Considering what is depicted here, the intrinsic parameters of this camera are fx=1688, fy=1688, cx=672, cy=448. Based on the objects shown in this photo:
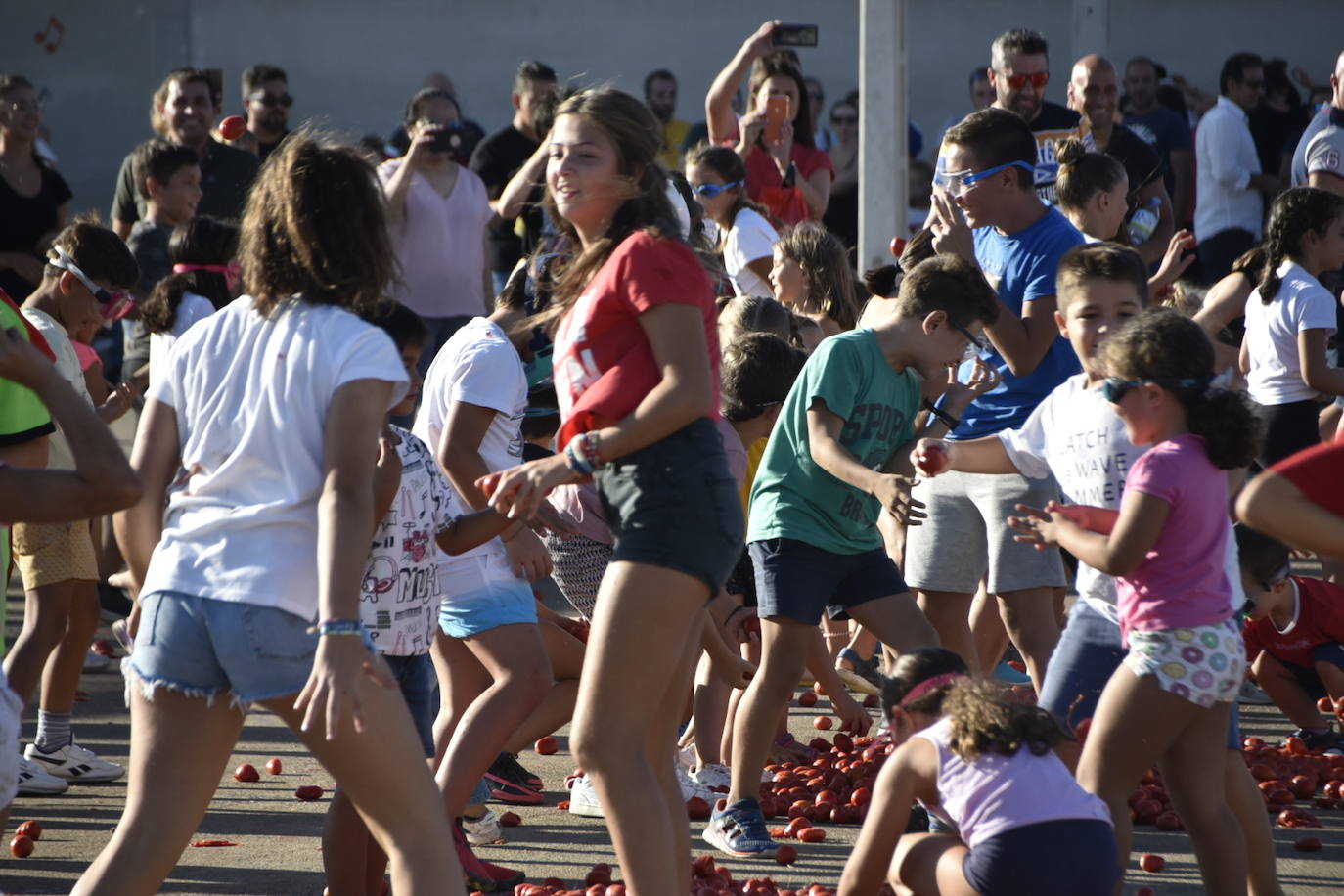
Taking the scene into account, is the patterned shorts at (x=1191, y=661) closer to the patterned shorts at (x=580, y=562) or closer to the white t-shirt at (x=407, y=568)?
the white t-shirt at (x=407, y=568)

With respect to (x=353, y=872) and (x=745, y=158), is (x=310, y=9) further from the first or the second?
(x=353, y=872)

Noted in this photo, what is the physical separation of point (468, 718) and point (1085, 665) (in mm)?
1625

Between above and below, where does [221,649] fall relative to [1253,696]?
above

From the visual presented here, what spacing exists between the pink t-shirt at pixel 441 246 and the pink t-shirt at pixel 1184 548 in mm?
6161

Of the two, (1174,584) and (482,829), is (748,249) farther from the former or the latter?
(1174,584)

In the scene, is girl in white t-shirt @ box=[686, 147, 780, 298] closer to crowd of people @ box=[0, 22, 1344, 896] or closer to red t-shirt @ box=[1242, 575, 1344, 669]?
crowd of people @ box=[0, 22, 1344, 896]

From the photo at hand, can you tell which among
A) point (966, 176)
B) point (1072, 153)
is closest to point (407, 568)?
point (966, 176)

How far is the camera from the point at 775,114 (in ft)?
30.2

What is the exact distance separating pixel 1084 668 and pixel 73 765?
11.5 ft

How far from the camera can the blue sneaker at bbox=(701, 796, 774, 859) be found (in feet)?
16.4

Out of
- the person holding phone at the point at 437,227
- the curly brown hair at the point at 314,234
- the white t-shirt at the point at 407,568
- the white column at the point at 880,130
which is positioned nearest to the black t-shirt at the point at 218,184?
the person holding phone at the point at 437,227

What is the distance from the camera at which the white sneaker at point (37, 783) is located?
18.3 feet

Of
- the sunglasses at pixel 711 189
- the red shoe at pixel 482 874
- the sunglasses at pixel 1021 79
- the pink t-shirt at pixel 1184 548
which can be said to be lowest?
the red shoe at pixel 482 874

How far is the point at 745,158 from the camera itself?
30.7ft
